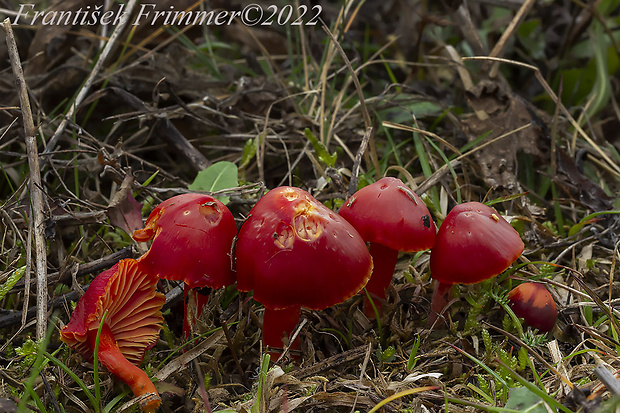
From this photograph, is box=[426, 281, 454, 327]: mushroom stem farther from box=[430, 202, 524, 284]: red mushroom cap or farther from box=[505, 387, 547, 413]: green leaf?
box=[505, 387, 547, 413]: green leaf

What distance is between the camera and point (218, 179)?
7.71 ft

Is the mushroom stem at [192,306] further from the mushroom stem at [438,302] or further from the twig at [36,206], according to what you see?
the mushroom stem at [438,302]

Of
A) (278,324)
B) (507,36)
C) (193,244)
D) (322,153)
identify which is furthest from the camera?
(507,36)

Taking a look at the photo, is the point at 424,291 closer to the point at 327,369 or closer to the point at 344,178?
the point at 327,369

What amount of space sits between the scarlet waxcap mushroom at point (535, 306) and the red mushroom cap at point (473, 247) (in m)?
0.28

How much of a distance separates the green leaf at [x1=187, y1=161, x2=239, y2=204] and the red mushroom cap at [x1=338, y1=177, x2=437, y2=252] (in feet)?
2.32

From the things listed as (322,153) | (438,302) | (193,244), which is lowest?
(438,302)

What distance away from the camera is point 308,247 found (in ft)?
5.16

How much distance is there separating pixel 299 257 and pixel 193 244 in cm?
33

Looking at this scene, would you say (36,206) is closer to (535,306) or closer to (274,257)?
(274,257)

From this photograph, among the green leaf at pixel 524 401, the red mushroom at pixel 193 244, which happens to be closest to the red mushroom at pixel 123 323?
the red mushroom at pixel 193 244

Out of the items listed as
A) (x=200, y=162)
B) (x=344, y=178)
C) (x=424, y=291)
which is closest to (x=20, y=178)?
(x=200, y=162)

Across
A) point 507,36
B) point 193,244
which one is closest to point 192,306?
point 193,244

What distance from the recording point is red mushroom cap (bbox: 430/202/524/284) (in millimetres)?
1703
